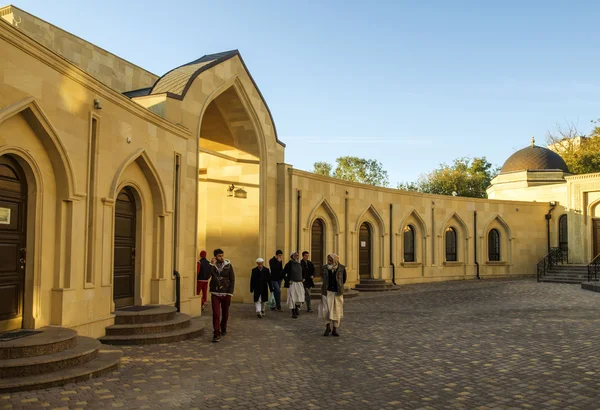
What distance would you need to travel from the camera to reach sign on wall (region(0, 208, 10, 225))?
302 inches

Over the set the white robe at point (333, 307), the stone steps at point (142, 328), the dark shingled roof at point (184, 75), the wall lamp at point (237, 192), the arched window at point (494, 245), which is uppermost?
the dark shingled roof at point (184, 75)

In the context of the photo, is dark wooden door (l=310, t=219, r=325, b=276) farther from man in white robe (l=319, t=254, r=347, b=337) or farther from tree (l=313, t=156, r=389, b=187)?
tree (l=313, t=156, r=389, b=187)

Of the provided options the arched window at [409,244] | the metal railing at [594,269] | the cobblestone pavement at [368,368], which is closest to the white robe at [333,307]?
the cobblestone pavement at [368,368]

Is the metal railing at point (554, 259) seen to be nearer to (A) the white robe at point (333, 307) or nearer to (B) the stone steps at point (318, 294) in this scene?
(B) the stone steps at point (318, 294)

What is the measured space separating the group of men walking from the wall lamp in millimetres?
3567

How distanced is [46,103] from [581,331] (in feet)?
33.2

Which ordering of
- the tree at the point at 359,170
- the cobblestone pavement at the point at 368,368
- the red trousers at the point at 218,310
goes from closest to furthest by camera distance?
the cobblestone pavement at the point at 368,368 < the red trousers at the point at 218,310 < the tree at the point at 359,170

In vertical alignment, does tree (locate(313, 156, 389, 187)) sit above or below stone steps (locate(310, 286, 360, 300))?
above

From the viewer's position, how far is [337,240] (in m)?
21.0

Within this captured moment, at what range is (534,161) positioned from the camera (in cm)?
3167

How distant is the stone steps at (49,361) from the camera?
245 inches

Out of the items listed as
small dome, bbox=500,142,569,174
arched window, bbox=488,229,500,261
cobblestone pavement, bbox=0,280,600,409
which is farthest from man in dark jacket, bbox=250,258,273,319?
small dome, bbox=500,142,569,174

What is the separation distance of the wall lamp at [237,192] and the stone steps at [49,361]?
9.86m

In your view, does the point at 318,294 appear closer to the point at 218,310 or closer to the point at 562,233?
the point at 218,310
